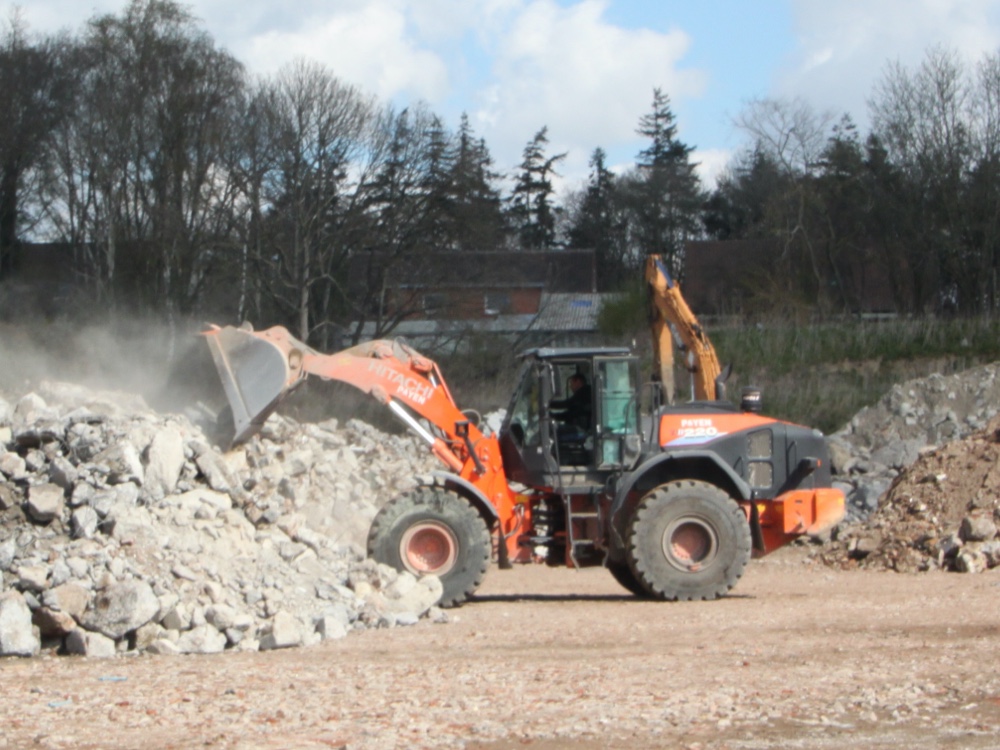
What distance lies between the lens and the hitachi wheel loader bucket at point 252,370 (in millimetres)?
12352

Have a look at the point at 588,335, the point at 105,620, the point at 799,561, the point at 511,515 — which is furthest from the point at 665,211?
the point at 105,620

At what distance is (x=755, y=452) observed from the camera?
12.4 m

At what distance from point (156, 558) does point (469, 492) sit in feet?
10.5

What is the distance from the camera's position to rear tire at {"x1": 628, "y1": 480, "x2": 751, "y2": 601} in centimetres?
1162

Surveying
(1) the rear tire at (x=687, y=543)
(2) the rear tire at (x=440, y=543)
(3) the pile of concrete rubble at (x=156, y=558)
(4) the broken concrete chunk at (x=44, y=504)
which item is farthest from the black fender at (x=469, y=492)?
(4) the broken concrete chunk at (x=44, y=504)

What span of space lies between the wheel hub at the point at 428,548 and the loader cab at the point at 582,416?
110cm

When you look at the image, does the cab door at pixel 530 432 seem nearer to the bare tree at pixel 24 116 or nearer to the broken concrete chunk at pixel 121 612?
the broken concrete chunk at pixel 121 612

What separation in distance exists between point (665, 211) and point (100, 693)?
4932cm

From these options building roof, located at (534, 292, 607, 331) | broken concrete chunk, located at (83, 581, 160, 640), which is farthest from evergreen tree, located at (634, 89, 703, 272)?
broken concrete chunk, located at (83, 581, 160, 640)

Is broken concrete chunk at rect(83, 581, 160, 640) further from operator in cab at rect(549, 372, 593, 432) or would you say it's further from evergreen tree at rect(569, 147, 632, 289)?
evergreen tree at rect(569, 147, 632, 289)

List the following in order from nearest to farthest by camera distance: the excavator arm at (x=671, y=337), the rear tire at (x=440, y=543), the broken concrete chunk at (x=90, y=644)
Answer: the broken concrete chunk at (x=90, y=644) < the rear tire at (x=440, y=543) < the excavator arm at (x=671, y=337)

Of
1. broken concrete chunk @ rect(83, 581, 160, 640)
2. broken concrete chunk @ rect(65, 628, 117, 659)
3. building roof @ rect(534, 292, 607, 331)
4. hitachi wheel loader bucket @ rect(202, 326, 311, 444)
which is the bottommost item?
broken concrete chunk @ rect(65, 628, 117, 659)

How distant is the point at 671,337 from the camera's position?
655 inches

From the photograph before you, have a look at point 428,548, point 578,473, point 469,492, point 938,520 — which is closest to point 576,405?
point 578,473
